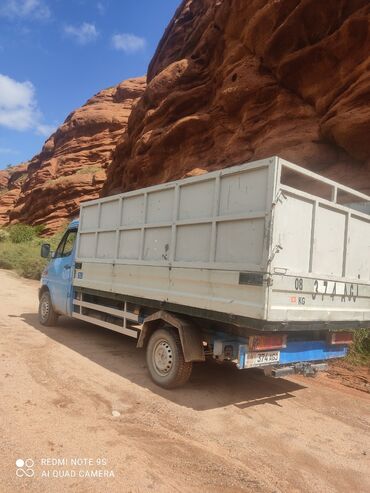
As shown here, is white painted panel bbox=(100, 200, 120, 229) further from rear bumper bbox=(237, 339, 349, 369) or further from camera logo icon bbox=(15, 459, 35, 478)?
camera logo icon bbox=(15, 459, 35, 478)

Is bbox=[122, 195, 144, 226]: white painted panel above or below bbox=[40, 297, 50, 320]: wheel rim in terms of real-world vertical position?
above

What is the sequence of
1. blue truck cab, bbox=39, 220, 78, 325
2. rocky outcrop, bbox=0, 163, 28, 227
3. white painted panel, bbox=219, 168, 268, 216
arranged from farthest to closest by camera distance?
rocky outcrop, bbox=0, 163, 28, 227 → blue truck cab, bbox=39, 220, 78, 325 → white painted panel, bbox=219, 168, 268, 216

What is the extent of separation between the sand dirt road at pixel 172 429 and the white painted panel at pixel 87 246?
199 centimetres

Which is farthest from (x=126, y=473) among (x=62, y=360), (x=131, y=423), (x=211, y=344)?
(x=62, y=360)

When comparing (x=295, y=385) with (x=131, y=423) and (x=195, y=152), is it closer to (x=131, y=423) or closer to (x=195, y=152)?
(x=131, y=423)

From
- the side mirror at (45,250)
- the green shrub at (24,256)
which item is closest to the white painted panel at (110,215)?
the side mirror at (45,250)

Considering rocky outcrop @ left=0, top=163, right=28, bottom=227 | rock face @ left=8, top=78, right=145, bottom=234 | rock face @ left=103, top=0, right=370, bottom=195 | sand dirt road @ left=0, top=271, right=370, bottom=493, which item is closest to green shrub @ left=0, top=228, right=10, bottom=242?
rock face @ left=8, top=78, right=145, bottom=234

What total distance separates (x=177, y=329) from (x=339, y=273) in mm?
2278

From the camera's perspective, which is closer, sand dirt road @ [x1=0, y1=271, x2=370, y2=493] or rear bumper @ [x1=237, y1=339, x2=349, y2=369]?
sand dirt road @ [x1=0, y1=271, x2=370, y2=493]

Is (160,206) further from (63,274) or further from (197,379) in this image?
(63,274)

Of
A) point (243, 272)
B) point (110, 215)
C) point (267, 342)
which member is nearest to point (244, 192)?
point (243, 272)

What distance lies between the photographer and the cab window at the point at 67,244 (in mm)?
8314

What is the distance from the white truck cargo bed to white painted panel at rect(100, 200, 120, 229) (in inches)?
21.5

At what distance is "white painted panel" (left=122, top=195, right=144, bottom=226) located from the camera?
6102 millimetres
